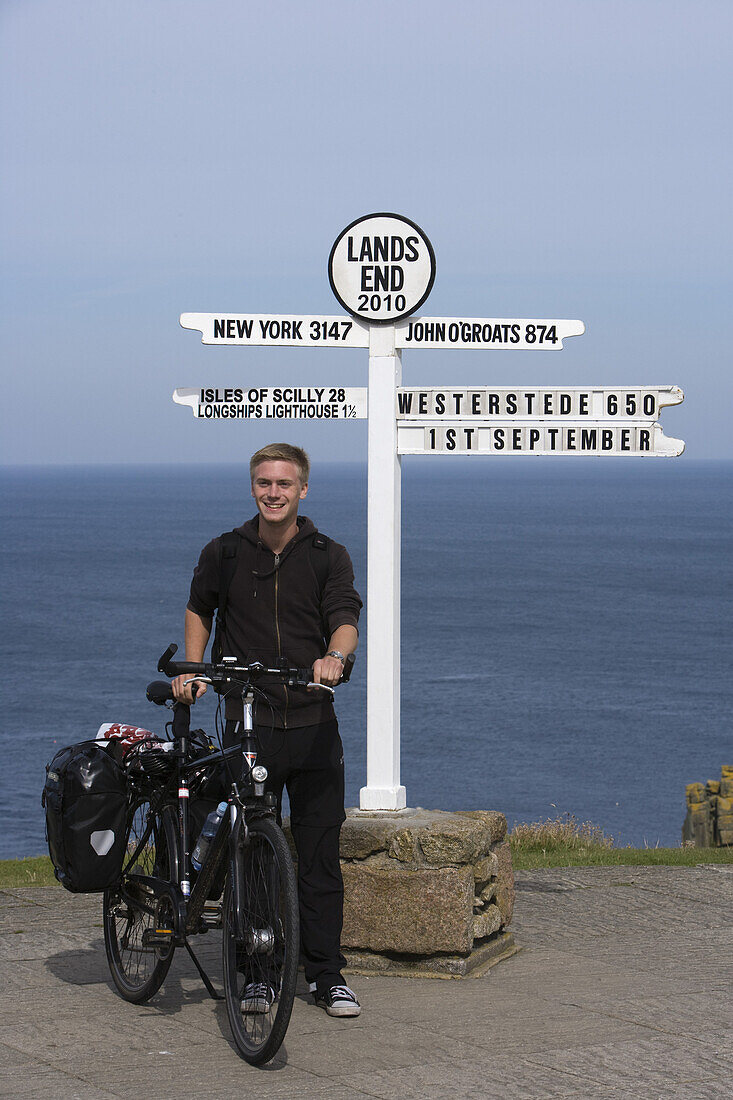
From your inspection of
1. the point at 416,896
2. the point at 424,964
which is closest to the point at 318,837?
the point at 416,896

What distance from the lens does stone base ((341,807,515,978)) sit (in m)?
5.73

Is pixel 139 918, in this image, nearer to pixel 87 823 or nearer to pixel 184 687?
pixel 87 823

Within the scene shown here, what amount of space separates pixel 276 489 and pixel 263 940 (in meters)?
1.57

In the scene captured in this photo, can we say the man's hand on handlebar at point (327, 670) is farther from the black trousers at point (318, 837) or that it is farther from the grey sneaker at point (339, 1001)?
the grey sneaker at point (339, 1001)

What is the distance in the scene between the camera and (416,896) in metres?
5.75

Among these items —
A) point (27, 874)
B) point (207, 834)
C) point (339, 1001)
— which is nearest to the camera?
point (207, 834)

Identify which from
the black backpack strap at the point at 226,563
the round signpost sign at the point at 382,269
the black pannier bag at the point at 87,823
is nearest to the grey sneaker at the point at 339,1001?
the black pannier bag at the point at 87,823

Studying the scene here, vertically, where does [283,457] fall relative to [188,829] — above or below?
above

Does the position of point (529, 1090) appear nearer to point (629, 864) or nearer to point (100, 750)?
point (100, 750)

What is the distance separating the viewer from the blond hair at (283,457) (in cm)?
520

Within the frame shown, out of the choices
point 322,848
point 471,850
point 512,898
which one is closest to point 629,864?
point 512,898

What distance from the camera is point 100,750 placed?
5.27 m

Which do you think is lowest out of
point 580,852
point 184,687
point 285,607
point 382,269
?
point 580,852

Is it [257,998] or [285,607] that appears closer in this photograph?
[257,998]
